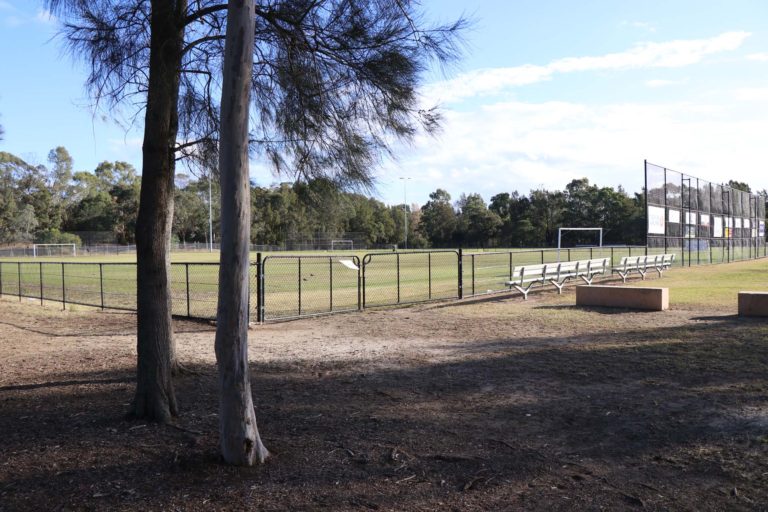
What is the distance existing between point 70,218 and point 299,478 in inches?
4010

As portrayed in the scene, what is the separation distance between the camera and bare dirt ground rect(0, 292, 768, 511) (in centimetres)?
389

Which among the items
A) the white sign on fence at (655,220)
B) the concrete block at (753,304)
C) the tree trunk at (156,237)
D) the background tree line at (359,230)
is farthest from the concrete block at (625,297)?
the background tree line at (359,230)

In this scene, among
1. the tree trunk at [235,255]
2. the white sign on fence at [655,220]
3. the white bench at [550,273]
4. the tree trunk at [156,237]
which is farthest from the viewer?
the white sign on fence at [655,220]

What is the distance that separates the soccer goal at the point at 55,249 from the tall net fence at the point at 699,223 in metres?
63.2

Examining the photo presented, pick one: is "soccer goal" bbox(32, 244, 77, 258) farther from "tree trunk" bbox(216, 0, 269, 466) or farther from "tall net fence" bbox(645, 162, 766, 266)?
"tree trunk" bbox(216, 0, 269, 466)

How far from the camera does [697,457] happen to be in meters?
4.58

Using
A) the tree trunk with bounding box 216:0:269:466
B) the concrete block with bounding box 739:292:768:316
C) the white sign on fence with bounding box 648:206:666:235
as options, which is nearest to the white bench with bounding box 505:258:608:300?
the concrete block with bounding box 739:292:768:316

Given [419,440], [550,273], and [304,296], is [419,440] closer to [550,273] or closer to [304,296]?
[550,273]

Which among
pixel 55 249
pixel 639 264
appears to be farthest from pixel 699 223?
pixel 55 249

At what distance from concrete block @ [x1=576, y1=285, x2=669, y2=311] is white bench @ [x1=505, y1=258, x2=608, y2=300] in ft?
6.86

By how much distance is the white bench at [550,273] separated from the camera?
54.5ft

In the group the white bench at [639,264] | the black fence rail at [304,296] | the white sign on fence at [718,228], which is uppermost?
the white sign on fence at [718,228]

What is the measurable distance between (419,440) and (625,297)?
33.3 ft

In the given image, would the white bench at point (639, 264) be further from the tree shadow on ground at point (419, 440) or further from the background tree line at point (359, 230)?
the background tree line at point (359, 230)
